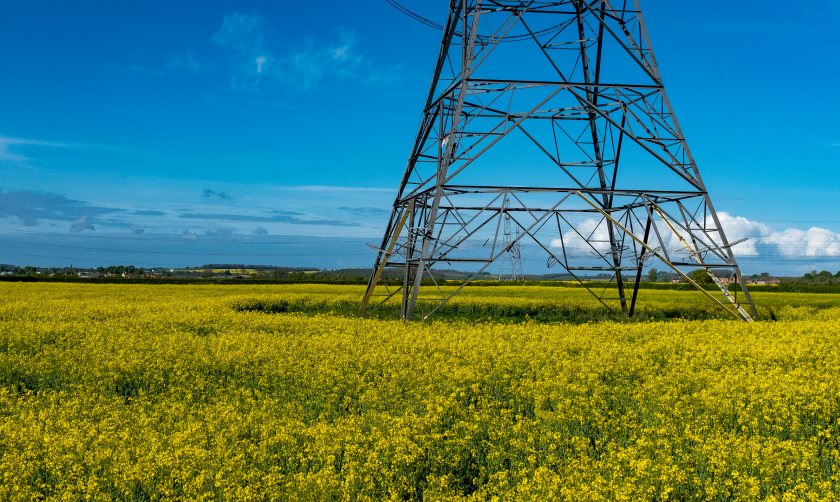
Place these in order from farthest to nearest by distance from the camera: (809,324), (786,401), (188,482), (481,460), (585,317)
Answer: (585,317) < (809,324) < (786,401) < (481,460) < (188,482)

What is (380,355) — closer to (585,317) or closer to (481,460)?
(481,460)

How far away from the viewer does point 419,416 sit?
918 cm

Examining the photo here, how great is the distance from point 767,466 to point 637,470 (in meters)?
1.51

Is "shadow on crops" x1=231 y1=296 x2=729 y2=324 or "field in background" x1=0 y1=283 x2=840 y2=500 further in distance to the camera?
"shadow on crops" x1=231 y1=296 x2=729 y2=324

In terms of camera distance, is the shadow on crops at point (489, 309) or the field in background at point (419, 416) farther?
the shadow on crops at point (489, 309)

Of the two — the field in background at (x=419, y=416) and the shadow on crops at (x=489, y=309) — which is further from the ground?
the shadow on crops at (x=489, y=309)

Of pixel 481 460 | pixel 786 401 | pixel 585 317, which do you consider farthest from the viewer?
pixel 585 317

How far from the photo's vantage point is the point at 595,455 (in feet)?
26.8

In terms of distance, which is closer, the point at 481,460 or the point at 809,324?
the point at 481,460

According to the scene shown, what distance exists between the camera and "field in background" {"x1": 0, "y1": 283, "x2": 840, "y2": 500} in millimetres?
6938

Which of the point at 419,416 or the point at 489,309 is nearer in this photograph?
the point at 419,416

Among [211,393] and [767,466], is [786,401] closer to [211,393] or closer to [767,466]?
[767,466]

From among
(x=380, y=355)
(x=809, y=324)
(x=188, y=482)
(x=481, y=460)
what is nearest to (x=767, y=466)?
(x=481, y=460)

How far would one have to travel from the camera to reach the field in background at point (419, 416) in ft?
22.8
